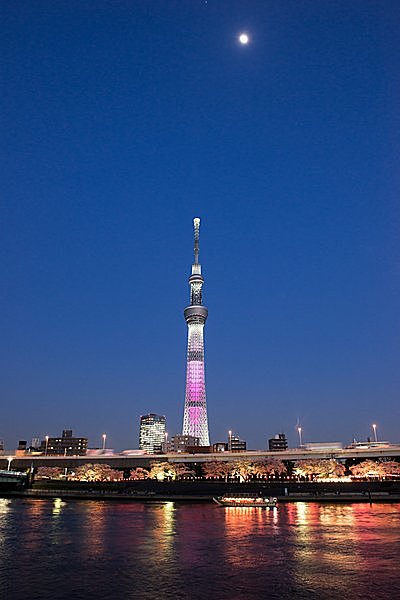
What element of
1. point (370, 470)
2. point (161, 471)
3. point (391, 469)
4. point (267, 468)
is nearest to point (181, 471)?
point (161, 471)

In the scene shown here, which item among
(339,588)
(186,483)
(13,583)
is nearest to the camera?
(339,588)

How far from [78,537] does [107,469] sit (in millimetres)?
97472

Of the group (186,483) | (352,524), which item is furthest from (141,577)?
(186,483)

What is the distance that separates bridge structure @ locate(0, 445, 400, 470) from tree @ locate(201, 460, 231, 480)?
1943mm

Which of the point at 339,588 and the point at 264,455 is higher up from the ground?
the point at 264,455

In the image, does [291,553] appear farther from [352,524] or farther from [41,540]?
[41,540]

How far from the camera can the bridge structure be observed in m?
116

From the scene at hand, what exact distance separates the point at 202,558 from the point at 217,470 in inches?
3986

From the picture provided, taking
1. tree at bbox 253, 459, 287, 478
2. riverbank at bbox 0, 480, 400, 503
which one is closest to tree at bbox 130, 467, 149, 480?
riverbank at bbox 0, 480, 400, 503

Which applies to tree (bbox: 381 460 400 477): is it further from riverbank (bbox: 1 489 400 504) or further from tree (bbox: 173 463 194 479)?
tree (bbox: 173 463 194 479)

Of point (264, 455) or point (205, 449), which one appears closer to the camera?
point (264, 455)

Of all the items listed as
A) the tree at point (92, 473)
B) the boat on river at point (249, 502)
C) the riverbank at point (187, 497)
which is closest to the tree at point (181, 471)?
the tree at point (92, 473)

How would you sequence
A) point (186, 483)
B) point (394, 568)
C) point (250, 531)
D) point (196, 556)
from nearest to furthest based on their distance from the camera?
point (394, 568), point (196, 556), point (250, 531), point (186, 483)

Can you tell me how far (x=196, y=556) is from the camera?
33219 millimetres
